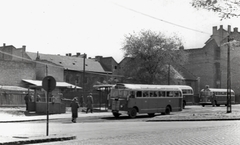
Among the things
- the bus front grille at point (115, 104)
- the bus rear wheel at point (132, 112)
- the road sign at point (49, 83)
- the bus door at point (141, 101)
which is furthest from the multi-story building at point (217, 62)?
the road sign at point (49, 83)

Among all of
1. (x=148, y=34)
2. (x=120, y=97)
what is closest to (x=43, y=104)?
(x=120, y=97)

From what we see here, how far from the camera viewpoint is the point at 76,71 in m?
73.2

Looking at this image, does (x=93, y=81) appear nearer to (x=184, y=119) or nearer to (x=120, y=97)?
(x=120, y=97)

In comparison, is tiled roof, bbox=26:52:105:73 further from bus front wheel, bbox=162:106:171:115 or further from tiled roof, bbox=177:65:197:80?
bus front wheel, bbox=162:106:171:115

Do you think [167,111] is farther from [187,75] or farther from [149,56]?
[187,75]

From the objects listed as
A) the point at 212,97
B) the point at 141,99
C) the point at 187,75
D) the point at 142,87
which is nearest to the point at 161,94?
the point at 142,87

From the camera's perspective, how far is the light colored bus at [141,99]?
29750 mm

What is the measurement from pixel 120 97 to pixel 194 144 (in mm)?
18404

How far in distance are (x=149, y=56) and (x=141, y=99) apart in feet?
79.5

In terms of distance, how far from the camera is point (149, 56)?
54531 millimetres

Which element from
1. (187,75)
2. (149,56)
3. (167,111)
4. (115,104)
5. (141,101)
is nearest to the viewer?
(115,104)

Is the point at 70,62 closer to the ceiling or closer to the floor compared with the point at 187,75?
closer to the ceiling

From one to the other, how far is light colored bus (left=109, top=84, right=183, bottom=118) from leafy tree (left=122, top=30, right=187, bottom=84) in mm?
20089

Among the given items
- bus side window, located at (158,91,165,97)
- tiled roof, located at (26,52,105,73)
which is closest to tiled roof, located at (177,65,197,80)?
tiled roof, located at (26,52,105,73)
